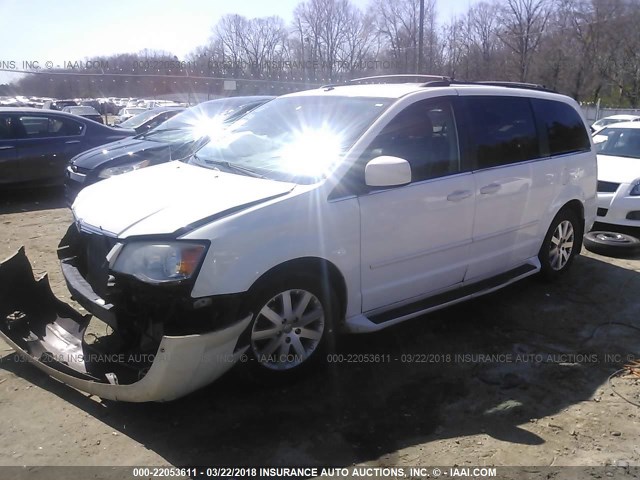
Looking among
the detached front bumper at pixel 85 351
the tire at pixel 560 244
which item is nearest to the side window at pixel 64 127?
the detached front bumper at pixel 85 351

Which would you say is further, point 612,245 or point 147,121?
point 147,121

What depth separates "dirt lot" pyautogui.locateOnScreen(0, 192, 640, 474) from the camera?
9.65 ft

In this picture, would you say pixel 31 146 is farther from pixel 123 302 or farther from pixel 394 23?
pixel 394 23

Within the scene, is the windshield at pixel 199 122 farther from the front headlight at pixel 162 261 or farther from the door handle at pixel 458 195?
the front headlight at pixel 162 261

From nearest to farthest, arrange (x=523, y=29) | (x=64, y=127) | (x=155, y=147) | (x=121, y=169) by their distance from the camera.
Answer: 1. (x=121, y=169)
2. (x=155, y=147)
3. (x=64, y=127)
4. (x=523, y=29)

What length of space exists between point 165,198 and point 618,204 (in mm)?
6271

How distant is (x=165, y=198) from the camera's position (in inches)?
135

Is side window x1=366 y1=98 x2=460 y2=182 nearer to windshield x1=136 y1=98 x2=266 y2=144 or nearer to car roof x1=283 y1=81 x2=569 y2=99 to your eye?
car roof x1=283 y1=81 x2=569 y2=99

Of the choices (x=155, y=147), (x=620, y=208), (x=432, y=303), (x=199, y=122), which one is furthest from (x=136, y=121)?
(x=432, y=303)

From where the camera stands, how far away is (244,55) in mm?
70250

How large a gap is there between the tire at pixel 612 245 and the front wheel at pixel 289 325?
4.43 metres

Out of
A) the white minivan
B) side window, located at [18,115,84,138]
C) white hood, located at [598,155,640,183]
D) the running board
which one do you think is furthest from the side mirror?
side window, located at [18,115,84,138]

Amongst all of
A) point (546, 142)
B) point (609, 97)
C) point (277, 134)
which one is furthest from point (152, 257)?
point (609, 97)

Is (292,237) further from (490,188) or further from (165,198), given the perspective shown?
(490,188)
